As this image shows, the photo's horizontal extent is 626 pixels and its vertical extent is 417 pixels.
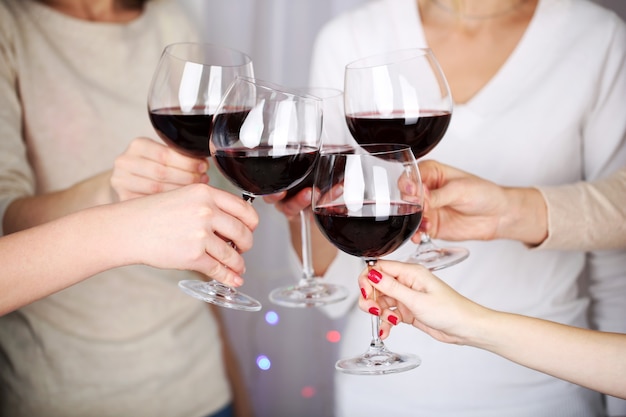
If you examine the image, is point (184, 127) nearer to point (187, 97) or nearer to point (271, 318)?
point (187, 97)

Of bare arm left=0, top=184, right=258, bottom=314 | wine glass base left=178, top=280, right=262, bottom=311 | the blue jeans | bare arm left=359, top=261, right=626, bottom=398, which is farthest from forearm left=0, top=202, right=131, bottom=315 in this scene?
the blue jeans

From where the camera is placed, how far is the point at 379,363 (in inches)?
44.4

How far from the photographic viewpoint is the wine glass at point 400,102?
124 cm

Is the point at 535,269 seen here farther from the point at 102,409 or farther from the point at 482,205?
the point at 102,409

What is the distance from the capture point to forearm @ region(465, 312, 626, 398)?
1093 millimetres

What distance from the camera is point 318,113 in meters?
1.14

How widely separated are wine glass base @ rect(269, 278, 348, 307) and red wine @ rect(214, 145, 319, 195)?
0.28 meters

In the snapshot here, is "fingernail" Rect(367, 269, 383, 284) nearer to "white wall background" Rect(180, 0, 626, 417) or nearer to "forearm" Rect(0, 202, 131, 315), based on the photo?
"forearm" Rect(0, 202, 131, 315)

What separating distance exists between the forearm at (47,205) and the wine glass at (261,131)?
0.47 metres

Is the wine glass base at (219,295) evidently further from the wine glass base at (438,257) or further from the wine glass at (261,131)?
the wine glass base at (438,257)

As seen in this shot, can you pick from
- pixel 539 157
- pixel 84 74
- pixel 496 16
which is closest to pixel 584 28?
pixel 496 16

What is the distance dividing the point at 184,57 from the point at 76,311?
72 centimetres

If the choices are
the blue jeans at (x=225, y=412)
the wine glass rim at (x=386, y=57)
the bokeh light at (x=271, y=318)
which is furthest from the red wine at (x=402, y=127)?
the bokeh light at (x=271, y=318)

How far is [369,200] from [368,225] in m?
0.04
